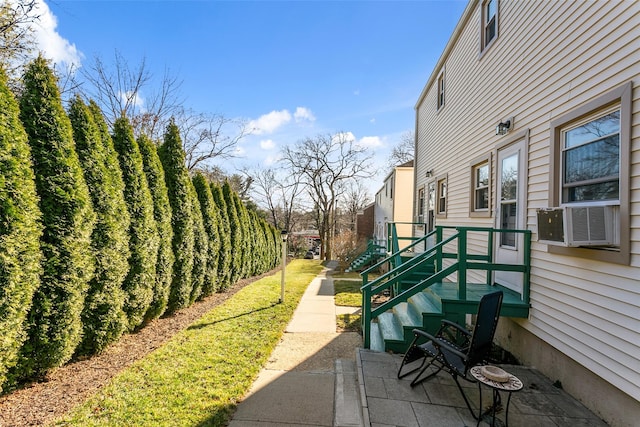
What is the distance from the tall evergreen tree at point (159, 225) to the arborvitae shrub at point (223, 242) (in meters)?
2.83

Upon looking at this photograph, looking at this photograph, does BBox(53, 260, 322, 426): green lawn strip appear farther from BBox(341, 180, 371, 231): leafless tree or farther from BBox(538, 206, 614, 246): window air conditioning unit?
BBox(341, 180, 371, 231): leafless tree

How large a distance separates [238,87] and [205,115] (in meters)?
7.07

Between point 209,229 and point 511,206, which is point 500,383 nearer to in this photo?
point 511,206

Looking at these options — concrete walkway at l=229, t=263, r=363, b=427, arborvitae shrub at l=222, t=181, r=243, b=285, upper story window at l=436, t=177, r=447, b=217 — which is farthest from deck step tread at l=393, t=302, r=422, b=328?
arborvitae shrub at l=222, t=181, r=243, b=285

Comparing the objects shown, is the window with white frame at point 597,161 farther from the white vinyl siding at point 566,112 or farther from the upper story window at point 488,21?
the upper story window at point 488,21

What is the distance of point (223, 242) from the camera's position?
898 centimetres

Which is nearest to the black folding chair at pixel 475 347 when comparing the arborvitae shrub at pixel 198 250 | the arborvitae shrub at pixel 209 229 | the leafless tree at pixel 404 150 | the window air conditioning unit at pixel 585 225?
the window air conditioning unit at pixel 585 225

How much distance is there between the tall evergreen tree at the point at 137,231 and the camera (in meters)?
4.95

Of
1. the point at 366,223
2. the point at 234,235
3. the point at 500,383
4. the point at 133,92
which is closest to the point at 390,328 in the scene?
the point at 500,383

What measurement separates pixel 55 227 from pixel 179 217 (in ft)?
9.82

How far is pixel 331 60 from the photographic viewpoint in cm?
1144

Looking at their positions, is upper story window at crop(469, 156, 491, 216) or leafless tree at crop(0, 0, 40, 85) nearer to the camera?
upper story window at crop(469, 156, 491, 216)

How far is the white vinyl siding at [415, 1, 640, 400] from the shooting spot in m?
2.45

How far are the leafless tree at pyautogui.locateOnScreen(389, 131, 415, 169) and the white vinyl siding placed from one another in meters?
28.2
